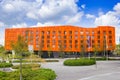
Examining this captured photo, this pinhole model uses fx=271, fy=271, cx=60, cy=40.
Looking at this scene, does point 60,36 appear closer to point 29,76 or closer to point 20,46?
point 29,76

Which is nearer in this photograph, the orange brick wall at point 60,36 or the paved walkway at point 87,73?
the paved walkway at point 87,73

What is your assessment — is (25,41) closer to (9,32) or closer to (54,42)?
(54,42)

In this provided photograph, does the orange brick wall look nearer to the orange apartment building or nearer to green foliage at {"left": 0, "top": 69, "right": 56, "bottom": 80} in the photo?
the orange apartment building

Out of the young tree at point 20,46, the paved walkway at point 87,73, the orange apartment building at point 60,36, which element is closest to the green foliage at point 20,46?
the young tree at point 20,46

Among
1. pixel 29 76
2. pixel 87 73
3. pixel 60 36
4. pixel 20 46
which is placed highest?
pixel 60 36

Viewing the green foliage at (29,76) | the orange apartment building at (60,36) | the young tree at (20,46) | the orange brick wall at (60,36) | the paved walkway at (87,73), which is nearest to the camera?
the young tree at (20,46)

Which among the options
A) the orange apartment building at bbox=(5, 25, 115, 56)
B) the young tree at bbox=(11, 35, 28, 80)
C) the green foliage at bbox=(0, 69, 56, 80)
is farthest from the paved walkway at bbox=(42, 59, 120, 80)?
the orange apartment building at bbox=(5, 25, 115, 56)

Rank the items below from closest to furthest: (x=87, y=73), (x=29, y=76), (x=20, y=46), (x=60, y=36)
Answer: (x=20, y=46) < (x=29, y=76) < (x=87, y=73) < (x=60, y=36)

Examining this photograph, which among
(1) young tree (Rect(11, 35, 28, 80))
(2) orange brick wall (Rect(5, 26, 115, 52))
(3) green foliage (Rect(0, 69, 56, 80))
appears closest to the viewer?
(1) young tree (Rect(11, 35, 28, 80))

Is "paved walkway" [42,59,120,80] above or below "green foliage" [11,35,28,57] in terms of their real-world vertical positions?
below

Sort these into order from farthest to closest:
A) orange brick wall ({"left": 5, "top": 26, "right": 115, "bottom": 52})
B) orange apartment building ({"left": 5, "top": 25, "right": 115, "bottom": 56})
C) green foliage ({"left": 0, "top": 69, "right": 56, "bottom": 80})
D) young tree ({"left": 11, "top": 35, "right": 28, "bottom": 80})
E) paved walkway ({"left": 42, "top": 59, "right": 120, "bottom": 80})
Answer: orange brick wall ({"left": 5, "top": 26, "right": 115, "bottom": 52}) → orange apartment building ({"left": 5, "top": 25, "right": 115, "bottom": 56}) → paved walkway ({"left": 42, "top": 59, "right": 120, "bottom": 80}) → green foliage ({"left": 0, "top": 69, "right": 56, "bottom": 80}) → young tree ({"left": 11, "top": 35, "right": 28, "bottom": 80})

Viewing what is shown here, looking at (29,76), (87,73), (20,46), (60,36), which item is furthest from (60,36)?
(20,46)

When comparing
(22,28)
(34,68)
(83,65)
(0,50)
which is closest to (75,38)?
(22,28)

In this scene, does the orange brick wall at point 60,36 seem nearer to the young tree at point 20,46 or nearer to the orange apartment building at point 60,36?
the orange apartment building at point 60,36
